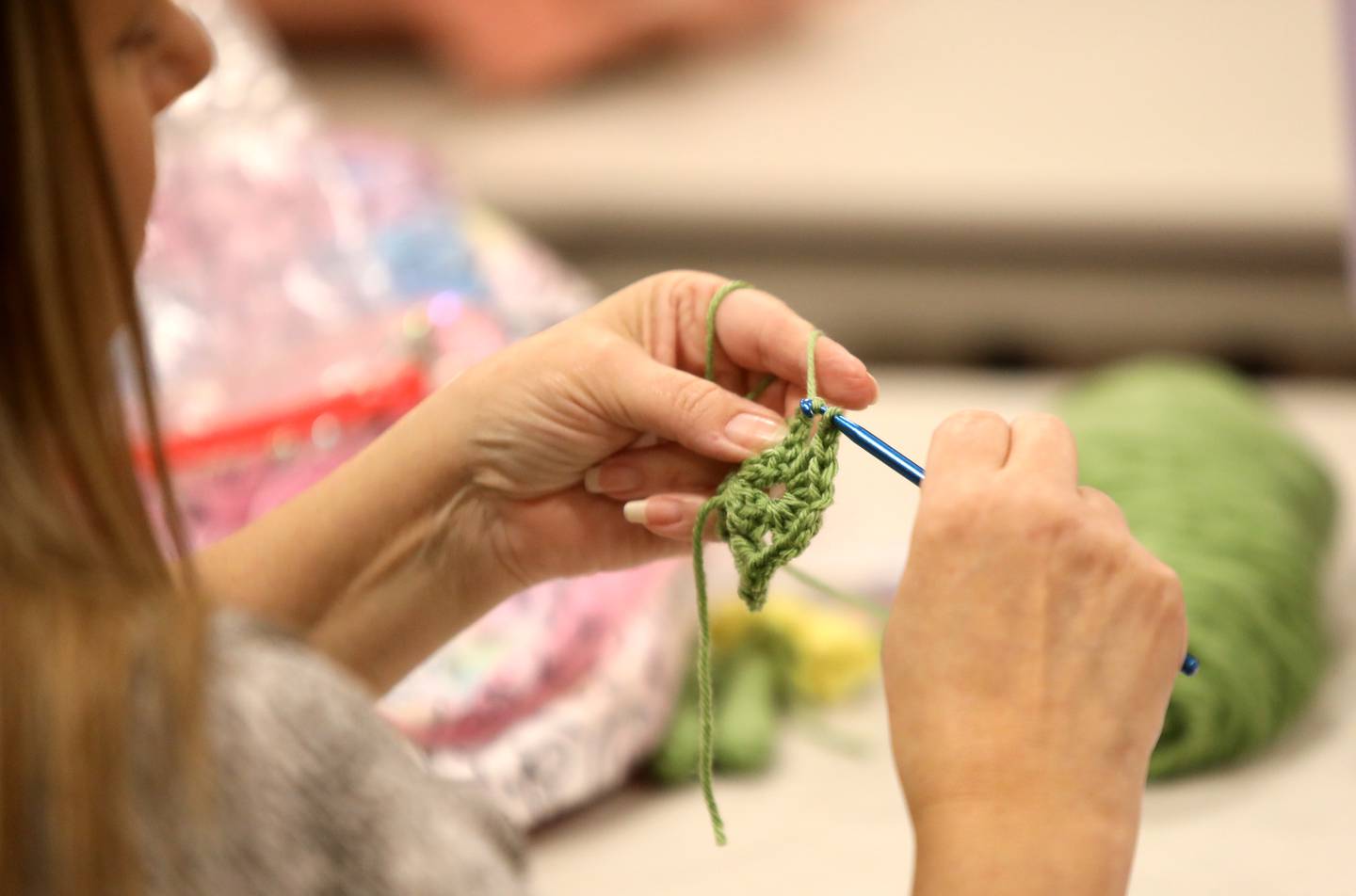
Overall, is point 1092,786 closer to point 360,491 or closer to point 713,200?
point 360,491

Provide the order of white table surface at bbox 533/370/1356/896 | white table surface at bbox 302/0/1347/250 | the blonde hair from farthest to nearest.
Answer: white table surface at bbox 302/0/1347/250 < white table surface at bbox 533/370/1356/896 < the blonde hair

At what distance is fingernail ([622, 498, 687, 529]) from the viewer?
0.72 meters

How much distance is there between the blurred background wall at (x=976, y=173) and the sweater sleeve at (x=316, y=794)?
1.32 m

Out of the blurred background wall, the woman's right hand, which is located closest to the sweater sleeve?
the woman's right hand

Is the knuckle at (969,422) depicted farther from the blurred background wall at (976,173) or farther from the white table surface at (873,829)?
the blurred background wall at (976,173)

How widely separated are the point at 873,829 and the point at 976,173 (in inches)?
39.0

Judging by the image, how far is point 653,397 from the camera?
2.28ft

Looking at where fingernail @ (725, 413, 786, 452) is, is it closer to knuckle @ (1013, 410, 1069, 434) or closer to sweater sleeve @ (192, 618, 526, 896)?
knuckle @ (1013, 410, 1069, 434)

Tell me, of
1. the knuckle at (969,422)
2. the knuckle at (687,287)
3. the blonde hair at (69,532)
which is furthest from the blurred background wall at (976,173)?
the blonde hair at (69,532)

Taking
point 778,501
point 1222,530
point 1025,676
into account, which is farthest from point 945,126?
point 1025,676

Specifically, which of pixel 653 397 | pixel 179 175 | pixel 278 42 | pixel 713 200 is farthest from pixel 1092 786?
pixel 278 42

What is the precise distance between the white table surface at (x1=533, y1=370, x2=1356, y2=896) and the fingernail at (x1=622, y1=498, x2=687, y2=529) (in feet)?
0.85

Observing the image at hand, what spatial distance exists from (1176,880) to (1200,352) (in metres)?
1.07

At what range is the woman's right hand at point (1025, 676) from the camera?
54cm
